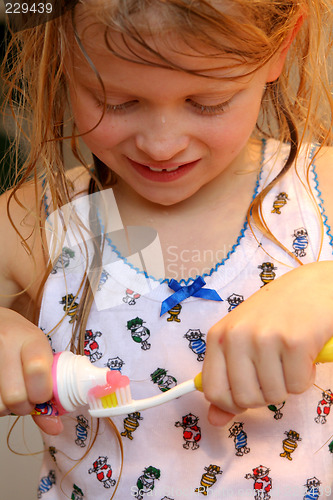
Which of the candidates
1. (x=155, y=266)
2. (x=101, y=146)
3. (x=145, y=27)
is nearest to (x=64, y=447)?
(x=155, y=266)

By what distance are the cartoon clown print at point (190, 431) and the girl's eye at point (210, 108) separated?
11.4 inches

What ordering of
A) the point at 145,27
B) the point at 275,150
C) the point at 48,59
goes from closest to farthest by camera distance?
the point at 145,27
the point at 48,59
the point at 275,150

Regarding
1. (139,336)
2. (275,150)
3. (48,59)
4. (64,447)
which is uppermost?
(48,59)

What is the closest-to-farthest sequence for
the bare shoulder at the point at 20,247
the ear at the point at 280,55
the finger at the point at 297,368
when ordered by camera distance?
the finger at the point at 297,368
the ear at the point at 280,55
the bare shoulder at the point at 20,247

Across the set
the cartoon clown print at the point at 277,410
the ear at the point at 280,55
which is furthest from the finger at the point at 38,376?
the ear at the point at 280,55

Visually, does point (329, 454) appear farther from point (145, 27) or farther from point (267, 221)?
point (145, 27)

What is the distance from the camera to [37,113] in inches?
25.5

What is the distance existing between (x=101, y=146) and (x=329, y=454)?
37cm

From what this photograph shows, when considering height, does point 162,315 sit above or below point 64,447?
above

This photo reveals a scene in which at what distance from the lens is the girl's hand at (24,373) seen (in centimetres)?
50

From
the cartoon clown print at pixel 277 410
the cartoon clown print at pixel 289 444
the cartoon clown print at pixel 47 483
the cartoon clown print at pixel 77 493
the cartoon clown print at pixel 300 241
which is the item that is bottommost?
the cartoon clown print at pixel 47 483

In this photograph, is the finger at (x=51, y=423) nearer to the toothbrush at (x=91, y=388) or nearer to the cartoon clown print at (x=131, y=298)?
the toothbrush at (x=91, y=388)

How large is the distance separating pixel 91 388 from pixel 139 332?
180 millimetres

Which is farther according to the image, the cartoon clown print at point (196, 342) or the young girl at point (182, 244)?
the cartoon clown print at point (196, 342)
